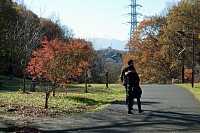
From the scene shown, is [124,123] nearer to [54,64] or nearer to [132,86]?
[132,86]

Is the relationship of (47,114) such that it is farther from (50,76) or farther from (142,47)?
(142,47)

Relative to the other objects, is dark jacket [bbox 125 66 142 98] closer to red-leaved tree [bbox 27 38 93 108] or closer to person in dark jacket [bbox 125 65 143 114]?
person in dark jacket [bbox 125 65 143 114]

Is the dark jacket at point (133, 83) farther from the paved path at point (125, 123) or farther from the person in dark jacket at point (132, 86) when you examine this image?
the paved path at point (125, 123)

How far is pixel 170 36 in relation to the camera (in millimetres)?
41844

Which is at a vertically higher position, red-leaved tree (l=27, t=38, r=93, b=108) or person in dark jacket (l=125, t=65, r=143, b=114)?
red-leaved tree (l=27, t=38, r=93, b=108)

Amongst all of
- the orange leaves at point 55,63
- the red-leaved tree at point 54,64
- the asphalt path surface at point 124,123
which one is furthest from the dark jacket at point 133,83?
the orange leaves at point 55,63

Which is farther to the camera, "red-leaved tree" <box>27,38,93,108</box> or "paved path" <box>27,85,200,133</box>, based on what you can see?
"red-leaved tree" <box>27,38,93,108</box>

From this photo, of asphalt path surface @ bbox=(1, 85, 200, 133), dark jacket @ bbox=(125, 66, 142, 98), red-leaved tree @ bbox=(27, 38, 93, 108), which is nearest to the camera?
asphalt path surface @ bbox=(1, 85, 200, 133)

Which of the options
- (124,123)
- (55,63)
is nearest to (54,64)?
(55,63)

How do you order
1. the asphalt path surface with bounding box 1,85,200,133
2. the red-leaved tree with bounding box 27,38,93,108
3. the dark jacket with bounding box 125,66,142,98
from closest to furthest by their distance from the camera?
the asphalt path surface with bounding box 1,85,200,133, the dark jacket with bounding box 125,66,142,98, the red-leaved tree with bounding box 27,38,93,108

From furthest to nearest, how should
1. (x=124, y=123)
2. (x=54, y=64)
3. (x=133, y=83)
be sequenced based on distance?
(x=54, y=64), (x=133, y=83), (x=124, y=123)

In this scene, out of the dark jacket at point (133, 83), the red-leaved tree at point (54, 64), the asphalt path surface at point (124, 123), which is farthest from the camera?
the red-leaved tree at point (54, 64)

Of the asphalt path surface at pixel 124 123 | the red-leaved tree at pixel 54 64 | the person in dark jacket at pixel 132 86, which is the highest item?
the red-leaved tree at pixel 54 64

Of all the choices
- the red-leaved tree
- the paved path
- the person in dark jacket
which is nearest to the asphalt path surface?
the paved path
